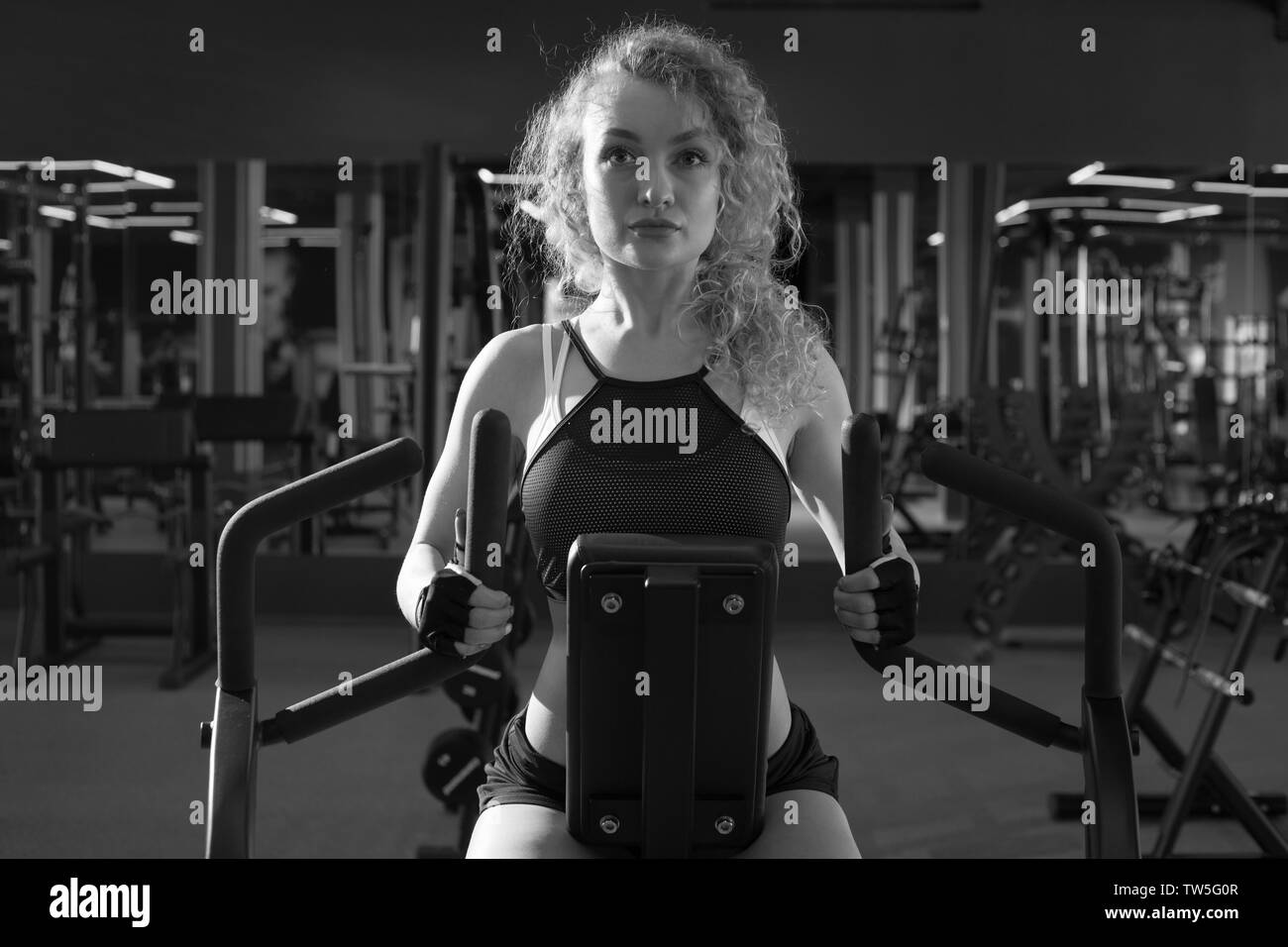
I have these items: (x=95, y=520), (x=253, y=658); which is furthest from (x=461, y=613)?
(x=95, y=520)

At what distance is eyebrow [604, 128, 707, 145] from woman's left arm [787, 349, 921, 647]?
0.95ft

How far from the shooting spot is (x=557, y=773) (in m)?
1.24

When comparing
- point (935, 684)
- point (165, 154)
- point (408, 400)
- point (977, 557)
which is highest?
point (165, 154)

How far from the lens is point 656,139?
120cm

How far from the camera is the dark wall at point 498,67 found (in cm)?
293

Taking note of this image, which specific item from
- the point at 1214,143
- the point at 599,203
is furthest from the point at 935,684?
the point at 1214,143

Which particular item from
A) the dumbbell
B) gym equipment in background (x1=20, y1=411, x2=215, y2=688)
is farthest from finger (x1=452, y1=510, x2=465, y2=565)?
gym equipment in background (x1=20, y1=411, x2=215, y2=688)

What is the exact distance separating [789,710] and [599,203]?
587 millimetres

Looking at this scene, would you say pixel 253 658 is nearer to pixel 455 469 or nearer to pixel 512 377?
pixel 455 469

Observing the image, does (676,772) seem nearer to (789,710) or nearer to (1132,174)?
(789,710)

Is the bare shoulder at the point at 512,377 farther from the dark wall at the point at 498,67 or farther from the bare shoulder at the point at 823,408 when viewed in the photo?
the dark wall at the point at 498,67

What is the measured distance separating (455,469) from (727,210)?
1.40ft

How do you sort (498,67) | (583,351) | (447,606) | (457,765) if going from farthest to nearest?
(498,67), (457,765), (583,351), (447,606)

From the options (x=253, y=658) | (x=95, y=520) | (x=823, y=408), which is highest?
(x=823, y=408)
